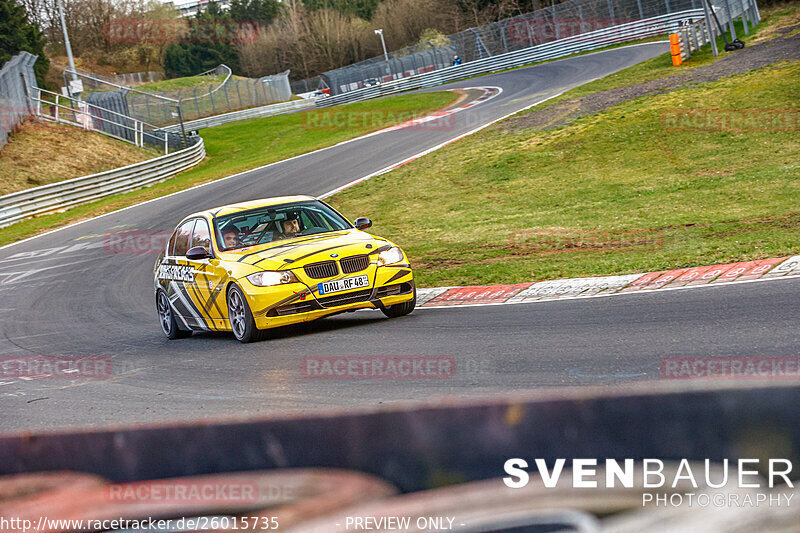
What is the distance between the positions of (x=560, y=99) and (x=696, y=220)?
1785 centimetres

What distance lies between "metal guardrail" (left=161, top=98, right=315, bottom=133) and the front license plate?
2019 inches

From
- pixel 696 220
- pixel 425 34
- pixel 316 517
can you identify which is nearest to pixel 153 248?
pixel 696 220

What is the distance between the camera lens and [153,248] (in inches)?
823

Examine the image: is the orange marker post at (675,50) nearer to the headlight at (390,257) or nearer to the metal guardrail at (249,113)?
the headlight at (390,257)

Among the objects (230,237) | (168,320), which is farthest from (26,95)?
(230,237)

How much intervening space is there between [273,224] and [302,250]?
1.06 metres

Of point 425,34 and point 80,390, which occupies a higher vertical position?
point 425,34

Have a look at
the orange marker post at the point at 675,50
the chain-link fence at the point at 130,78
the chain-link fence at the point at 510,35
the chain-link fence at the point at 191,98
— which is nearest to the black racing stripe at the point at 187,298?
the orange marker post at the point at 675,50

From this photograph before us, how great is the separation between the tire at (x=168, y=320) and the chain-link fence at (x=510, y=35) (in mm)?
46171

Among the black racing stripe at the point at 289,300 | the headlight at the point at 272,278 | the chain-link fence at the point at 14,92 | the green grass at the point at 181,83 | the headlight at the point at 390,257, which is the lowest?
the black racing stripe at the point at 289,300

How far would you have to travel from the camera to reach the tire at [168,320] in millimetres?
11109

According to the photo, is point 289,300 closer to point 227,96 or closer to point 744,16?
point 744,16

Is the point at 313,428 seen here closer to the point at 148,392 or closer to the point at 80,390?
the point at 148,392

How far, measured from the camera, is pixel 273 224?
10500 millimetres
